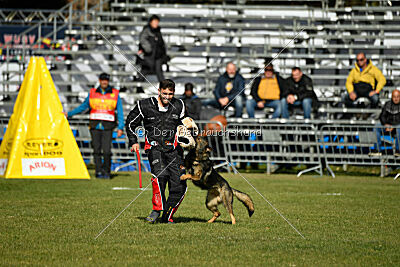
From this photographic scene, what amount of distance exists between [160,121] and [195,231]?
1.44 metres

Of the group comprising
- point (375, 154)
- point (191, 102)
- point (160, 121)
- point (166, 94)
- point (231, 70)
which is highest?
point (166, 94)

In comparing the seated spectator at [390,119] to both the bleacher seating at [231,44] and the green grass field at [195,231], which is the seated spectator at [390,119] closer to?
the bleacher seating at [231,44]

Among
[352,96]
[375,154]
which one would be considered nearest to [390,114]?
[375,154]

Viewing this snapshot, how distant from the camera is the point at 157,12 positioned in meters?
23.2

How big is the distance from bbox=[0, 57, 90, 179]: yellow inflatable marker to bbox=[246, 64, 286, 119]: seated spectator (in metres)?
5.74

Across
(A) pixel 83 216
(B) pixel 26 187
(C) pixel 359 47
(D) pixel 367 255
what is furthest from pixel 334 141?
(D) pixel 367 255

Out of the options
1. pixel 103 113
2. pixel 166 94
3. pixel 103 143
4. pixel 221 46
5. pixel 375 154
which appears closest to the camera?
pixel 166 94

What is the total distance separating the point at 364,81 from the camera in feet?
60.8

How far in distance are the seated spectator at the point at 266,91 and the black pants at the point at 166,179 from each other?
9865 mm

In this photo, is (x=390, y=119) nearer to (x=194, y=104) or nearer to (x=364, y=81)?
(x=364, y=81)

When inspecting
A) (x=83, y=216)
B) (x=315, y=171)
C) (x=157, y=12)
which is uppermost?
(x=157, y=12)

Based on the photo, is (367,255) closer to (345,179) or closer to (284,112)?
(345,179)

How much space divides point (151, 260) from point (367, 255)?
6.31 feet

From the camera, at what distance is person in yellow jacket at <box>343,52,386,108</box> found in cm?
1848
